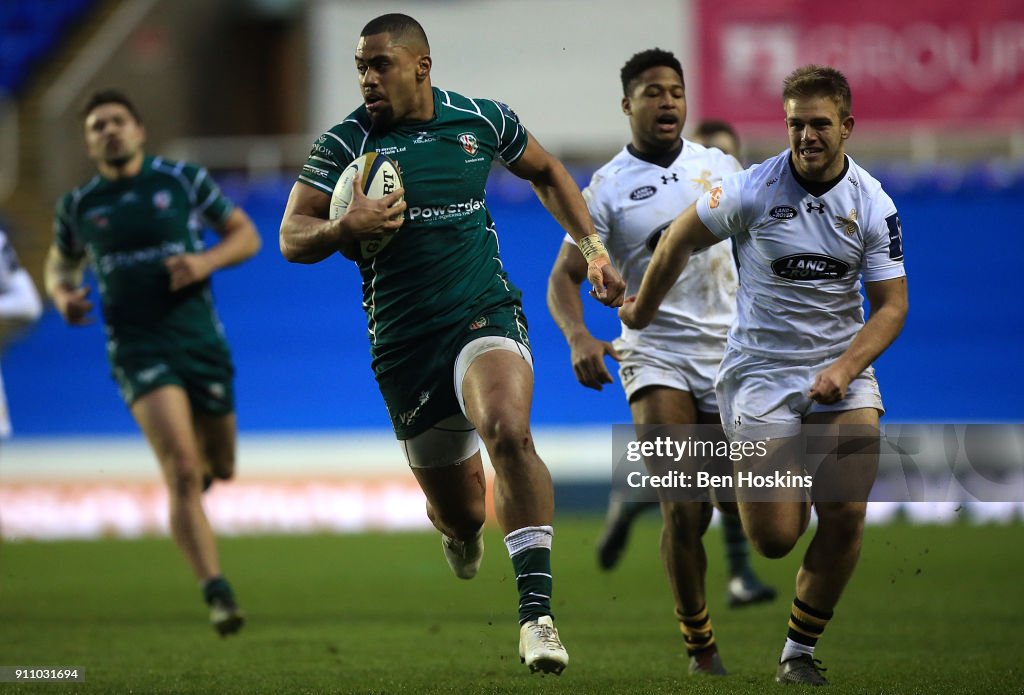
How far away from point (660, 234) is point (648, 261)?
0.49ft

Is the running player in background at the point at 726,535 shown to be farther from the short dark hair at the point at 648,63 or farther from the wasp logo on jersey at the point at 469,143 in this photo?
the wasp logo on jersey at the point at 469,143

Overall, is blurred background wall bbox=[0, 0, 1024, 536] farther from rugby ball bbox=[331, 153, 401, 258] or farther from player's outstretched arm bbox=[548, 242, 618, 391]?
rugby ball bbox=[331, 153, 401, 258]

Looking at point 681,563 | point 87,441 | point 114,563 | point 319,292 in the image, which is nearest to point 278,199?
point 319,292

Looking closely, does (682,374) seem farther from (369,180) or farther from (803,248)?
(369,180)

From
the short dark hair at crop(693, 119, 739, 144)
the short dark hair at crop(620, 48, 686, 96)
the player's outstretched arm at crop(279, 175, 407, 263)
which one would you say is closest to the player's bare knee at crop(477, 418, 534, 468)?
the player's outstretched arm at crop(279, 175, 407, 263)

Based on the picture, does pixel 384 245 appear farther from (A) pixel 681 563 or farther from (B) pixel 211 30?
(B) pixel 211 30

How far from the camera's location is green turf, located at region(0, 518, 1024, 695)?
623 centimetres

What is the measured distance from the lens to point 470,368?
5.86m

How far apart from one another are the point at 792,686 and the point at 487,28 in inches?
642

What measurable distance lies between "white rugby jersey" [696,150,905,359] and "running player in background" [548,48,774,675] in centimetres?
92

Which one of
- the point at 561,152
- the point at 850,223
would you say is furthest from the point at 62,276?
the point at 561,152

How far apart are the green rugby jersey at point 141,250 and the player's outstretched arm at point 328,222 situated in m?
3.30

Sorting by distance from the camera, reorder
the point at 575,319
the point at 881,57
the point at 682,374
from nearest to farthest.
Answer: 1. the point at 575,319
2. the point at 682,374
3. the point at 881,57

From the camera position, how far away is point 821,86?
5.72 m
